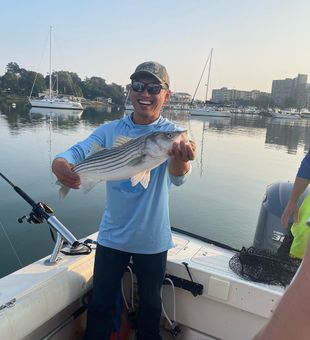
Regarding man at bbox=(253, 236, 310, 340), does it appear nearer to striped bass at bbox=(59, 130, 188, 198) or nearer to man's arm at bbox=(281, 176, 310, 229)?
striped bass at bbox=(59, 130, 188, 198)

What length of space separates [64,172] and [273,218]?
2.89 metres

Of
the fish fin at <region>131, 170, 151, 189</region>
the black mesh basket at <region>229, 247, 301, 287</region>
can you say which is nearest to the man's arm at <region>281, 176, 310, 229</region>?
the black mesh basket at <region>229, 247, 301, 287</region>

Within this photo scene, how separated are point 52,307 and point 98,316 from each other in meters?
0.43

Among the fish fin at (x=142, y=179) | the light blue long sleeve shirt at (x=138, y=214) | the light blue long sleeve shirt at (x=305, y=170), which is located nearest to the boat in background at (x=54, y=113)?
the light blue long sleeve shirt at (x=305, y=170)

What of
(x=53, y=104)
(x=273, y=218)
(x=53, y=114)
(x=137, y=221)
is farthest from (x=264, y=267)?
(x=53, y=104)

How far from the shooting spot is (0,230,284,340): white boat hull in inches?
104

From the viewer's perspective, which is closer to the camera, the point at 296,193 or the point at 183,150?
the point at 183,150

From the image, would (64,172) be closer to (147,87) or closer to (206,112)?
(147,87)

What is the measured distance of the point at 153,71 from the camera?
116 inches

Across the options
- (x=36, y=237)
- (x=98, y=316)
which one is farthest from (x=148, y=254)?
(x=36, y=237)

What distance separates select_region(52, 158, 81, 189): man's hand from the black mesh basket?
167cm

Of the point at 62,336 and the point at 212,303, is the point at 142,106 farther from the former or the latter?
the point at 62,336

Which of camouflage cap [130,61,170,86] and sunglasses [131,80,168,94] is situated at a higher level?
camouflage cap [130,61,170,86]

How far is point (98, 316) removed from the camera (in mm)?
3027
